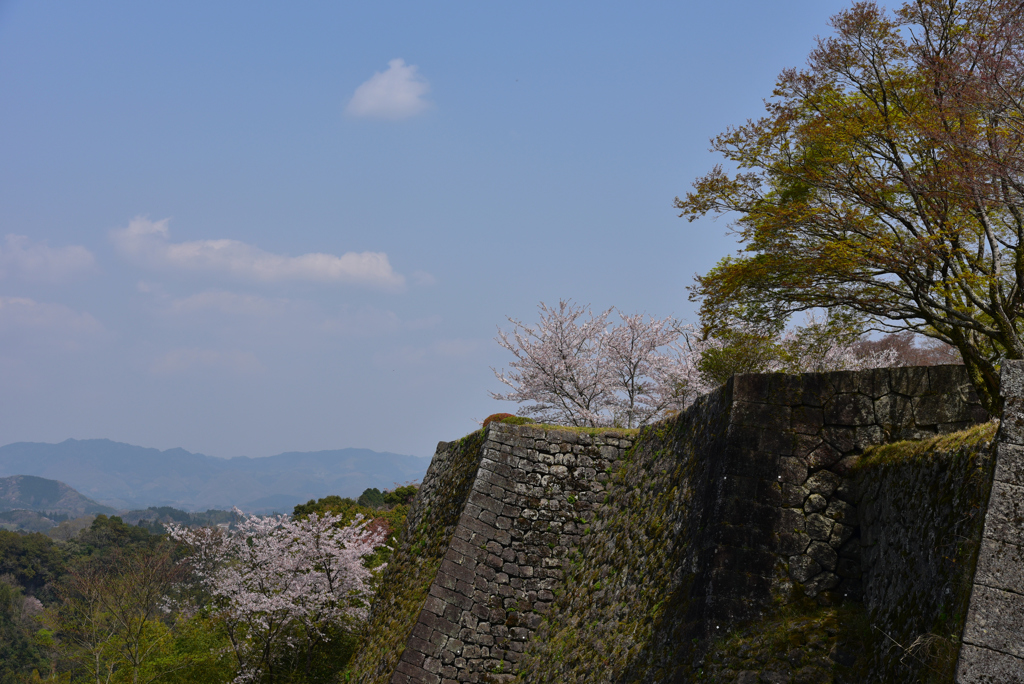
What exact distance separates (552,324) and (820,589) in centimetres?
1763

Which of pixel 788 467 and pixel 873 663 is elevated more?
pixel 788 467

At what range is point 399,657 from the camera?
1098 cm

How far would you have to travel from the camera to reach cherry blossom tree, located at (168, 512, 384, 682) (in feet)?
60.4

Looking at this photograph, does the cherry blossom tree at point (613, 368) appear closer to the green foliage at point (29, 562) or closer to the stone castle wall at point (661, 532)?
the stone castle wall at point (661, 532)

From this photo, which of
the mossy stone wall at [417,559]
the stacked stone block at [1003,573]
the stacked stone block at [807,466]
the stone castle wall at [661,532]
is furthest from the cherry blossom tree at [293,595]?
the stacked stone block at [1003,573]

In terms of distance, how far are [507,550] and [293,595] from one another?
32.1 feet

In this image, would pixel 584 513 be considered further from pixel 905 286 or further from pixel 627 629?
pixel 905 286

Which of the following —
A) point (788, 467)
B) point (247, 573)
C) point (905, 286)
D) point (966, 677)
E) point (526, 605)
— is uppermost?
point (905, 286)

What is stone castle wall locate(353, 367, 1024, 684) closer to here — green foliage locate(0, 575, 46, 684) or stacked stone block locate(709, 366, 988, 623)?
stacked stone block locate(709, 366, 988, 623)

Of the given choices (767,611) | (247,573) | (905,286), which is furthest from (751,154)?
(247,573)

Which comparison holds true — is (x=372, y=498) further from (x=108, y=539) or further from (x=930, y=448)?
(x=930, y=448)

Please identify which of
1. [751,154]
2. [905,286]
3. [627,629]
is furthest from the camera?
[751,154]

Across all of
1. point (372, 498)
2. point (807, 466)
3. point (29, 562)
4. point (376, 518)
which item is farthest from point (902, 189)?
point (29, 562)

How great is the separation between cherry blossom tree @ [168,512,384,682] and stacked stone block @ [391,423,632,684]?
8.99m
